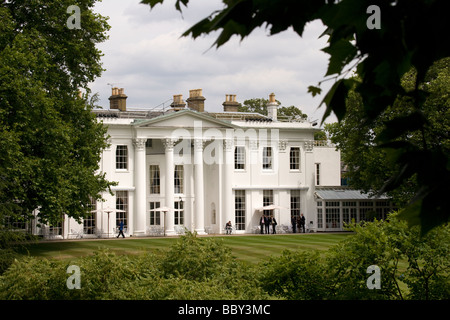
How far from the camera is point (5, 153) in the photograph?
25453 mm

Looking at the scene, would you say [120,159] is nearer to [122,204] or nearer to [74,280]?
[122,204]

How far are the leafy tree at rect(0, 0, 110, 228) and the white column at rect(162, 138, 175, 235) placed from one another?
17.1 meters

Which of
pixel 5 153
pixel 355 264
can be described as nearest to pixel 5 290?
pixel 355 264

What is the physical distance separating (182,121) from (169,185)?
5121 mm

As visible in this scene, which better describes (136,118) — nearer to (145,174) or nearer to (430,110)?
(145,174)

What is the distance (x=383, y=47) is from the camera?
2.95 metres

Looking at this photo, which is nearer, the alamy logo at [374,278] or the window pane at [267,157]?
the alamy logo at [374,278]

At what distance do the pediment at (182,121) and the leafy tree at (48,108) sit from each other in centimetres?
1782

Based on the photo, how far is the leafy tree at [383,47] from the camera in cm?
292

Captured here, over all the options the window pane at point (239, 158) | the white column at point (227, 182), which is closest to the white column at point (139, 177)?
the white column at point (227, 182)

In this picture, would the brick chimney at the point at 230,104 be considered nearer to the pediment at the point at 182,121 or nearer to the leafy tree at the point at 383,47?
the pediment at the point at 182,121

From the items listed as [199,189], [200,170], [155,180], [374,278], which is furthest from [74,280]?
[155,180]

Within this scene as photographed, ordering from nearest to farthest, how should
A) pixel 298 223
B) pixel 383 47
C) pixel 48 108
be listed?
pixel 383 47 < pixel 48 108 < pixel 298 223
